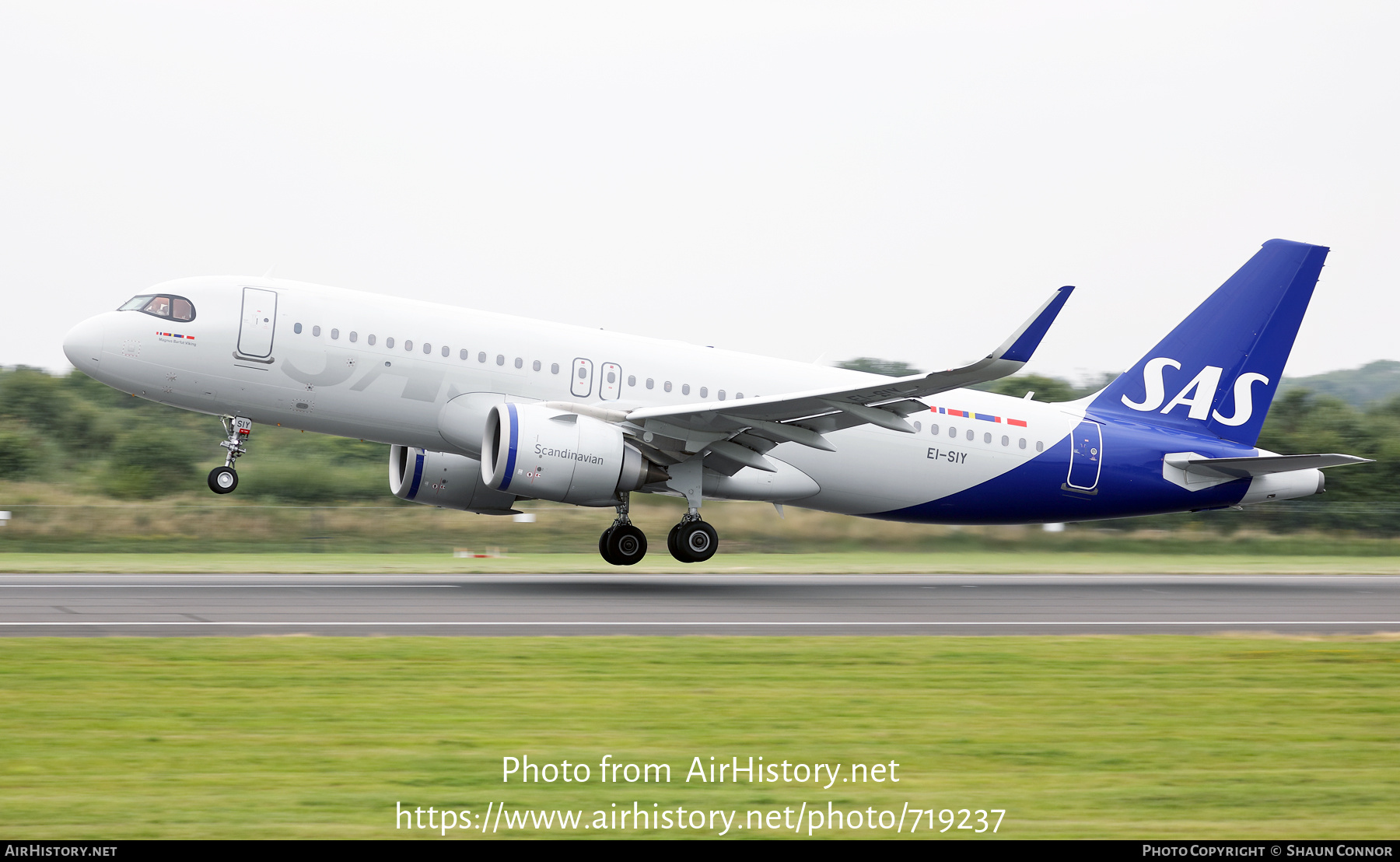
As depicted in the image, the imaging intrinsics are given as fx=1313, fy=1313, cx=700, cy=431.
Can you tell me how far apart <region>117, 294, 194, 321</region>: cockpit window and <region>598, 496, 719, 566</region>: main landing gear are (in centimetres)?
754

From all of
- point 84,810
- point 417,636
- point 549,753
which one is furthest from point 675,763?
point 417,636

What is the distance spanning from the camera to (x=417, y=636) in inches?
554

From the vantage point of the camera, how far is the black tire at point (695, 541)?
2194cm

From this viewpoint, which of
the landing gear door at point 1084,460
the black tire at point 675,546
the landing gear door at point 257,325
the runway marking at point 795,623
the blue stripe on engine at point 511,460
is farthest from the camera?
the landing gear door at point 1084,460

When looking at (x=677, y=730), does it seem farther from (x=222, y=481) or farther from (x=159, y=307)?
(x=159, y=307)

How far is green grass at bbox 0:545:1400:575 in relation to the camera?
974 inches

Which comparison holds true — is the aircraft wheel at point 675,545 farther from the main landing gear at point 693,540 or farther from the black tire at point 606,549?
the black tire at point 606,549

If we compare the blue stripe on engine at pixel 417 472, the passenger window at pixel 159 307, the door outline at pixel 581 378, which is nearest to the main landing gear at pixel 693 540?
the door outline at pixel 581 378

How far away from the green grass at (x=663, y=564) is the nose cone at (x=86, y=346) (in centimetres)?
441

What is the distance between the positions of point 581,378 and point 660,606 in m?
5.19

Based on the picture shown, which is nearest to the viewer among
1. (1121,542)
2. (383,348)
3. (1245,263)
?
(383,348)

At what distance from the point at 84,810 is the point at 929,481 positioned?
18.5 metres

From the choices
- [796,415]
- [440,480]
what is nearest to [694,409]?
[796,415]

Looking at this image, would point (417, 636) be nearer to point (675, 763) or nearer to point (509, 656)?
point (509, 656)
